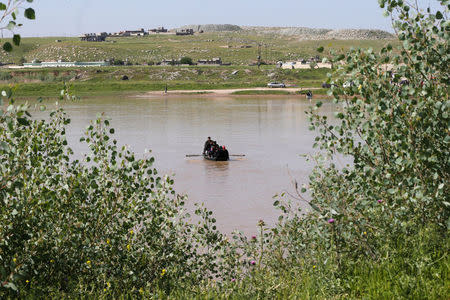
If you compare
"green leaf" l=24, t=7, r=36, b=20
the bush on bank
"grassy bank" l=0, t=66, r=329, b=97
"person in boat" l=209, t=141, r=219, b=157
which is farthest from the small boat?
"grassy bank" l=0, t=66, r=329, b=97

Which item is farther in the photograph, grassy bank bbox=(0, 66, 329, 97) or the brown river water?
grassy bank bbox=(0, 66, 329, 97)

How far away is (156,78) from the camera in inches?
5064

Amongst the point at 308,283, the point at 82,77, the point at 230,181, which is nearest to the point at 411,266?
the point at 308,283

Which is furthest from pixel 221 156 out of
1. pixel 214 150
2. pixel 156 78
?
pixel 156 78

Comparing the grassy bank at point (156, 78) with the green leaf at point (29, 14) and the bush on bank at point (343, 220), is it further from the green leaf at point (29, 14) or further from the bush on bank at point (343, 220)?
the green leaf at point (29, 14)

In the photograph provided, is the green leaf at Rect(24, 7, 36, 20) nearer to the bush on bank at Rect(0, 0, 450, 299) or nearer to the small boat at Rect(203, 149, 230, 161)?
the bush on bank at Rect(0, 0, 450, 299)

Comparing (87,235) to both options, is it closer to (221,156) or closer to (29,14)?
(29,14)

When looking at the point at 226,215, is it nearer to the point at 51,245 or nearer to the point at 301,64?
the point at 51,245

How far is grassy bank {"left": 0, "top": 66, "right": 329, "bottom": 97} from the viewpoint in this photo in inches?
4328

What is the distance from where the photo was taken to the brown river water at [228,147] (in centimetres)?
2136

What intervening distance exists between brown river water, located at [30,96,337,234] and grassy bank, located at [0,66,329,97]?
136 feet

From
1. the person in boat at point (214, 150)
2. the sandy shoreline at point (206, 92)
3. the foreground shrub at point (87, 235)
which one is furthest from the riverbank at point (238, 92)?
the foreground shrub at point (87, 235)

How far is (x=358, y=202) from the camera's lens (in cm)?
888

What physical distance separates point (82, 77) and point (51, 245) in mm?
125443
